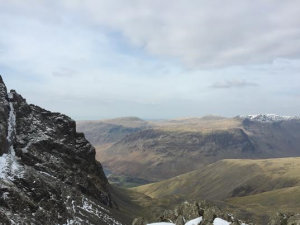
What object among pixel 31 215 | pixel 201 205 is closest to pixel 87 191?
pixel 31 215

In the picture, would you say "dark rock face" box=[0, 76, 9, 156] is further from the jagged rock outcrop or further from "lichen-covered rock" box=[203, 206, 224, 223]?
"lichen-covered rock" box=[203, 206, 224, 223]

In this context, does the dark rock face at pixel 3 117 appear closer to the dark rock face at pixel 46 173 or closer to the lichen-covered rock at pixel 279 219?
the dark rock face at pixel 46 173

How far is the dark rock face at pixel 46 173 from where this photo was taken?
213ft

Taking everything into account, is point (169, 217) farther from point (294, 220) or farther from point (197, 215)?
point (294, 220)

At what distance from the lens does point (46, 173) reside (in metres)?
95.9

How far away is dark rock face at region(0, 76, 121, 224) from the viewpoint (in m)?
65.1

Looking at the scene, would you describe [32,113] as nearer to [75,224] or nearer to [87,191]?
[87,191]

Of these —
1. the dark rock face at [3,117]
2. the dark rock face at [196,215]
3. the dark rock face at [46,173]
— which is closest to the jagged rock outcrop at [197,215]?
the dark rock face at [196,215]

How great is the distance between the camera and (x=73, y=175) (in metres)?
111

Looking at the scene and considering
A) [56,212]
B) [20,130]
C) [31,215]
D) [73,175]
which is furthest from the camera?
[73,175]

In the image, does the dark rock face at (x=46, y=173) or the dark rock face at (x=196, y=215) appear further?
the dark rock face at (x=46, y=173)

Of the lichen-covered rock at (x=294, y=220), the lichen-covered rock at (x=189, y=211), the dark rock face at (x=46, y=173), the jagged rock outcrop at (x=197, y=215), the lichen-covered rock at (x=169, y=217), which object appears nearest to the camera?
the lichen-covered rock at (x=294, y=220)

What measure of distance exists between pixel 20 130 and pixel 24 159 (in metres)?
15.1

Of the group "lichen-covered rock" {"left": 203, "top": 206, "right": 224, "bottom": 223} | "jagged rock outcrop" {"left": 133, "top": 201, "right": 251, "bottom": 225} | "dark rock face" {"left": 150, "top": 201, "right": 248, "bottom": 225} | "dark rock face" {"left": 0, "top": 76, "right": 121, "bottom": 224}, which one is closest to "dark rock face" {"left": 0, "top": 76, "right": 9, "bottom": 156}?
"dark rock face" {"left": 0, "top": 76, "right": 121, "bottom": 224}
